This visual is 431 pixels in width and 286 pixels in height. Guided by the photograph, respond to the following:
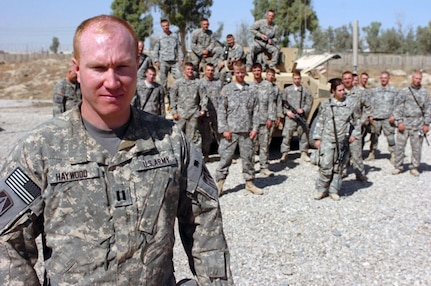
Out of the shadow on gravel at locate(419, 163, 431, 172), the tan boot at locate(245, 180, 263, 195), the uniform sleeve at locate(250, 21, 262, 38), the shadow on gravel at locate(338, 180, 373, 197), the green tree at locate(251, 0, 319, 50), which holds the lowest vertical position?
the shadow on gravel at locate(419, 163, 431, 172)

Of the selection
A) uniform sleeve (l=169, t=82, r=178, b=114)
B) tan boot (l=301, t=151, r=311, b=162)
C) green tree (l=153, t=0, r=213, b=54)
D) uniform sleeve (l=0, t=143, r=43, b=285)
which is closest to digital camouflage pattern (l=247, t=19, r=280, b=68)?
tan boot (l=301, t=151, r=311, b=162)

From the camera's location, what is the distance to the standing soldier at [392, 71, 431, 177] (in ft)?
25.4

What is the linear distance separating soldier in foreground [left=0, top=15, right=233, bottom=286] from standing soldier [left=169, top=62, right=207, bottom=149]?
6135 mm

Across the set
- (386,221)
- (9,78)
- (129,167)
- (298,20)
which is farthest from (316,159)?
(9,78)

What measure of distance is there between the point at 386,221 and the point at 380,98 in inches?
145

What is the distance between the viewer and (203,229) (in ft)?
5.55

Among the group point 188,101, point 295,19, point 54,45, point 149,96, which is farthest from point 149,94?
point 54,45

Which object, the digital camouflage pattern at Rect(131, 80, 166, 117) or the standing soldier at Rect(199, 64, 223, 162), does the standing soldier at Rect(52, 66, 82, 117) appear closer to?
the digital camouflage pattern at Rect(131, 80, 166, 117)

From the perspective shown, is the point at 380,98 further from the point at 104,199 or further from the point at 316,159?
the point at 104,199

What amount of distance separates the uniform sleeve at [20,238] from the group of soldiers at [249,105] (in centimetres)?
451

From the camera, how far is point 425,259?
14.6 ft

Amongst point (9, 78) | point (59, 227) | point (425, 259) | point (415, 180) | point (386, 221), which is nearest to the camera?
point (59, 227)

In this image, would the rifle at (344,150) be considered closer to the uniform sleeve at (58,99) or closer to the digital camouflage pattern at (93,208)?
the uniform sleeve at (58,99)

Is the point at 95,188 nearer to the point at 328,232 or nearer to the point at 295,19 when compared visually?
the point at 328,232
